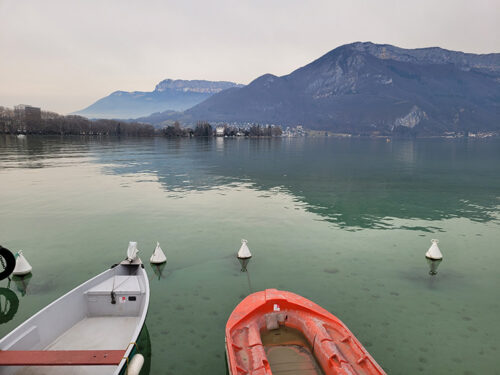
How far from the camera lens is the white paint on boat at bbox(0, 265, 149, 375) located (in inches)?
361

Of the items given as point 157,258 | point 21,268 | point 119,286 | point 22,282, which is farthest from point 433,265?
point 21,268

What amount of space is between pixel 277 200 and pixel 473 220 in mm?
21352

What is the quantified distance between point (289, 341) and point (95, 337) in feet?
25.2

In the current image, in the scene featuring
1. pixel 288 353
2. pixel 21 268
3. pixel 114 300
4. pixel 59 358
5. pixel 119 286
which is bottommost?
pixel 288 353

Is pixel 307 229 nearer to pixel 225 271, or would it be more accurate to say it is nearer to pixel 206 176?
pixel 225 271

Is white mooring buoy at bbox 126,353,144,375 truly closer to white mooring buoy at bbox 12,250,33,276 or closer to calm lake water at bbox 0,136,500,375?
calm lake water at bbox 0,136,500,375

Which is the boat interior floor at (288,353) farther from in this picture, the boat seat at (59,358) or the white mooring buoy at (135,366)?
the boat seat at (59,358)

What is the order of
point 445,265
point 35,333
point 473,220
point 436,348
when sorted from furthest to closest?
point 473,220 < point 445,265 < point 436,348 < point 35,333

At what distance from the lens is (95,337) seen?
11031mm

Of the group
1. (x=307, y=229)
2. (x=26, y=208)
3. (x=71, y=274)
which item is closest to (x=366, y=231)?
(x=307, y=229)

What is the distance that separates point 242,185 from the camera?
156 feet

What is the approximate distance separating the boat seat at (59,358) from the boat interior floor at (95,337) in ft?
4.40

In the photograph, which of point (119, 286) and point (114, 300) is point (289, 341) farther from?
point (119, 286)

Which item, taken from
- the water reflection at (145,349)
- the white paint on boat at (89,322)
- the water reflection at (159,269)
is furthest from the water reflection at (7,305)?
the water reflection at (145,349)
